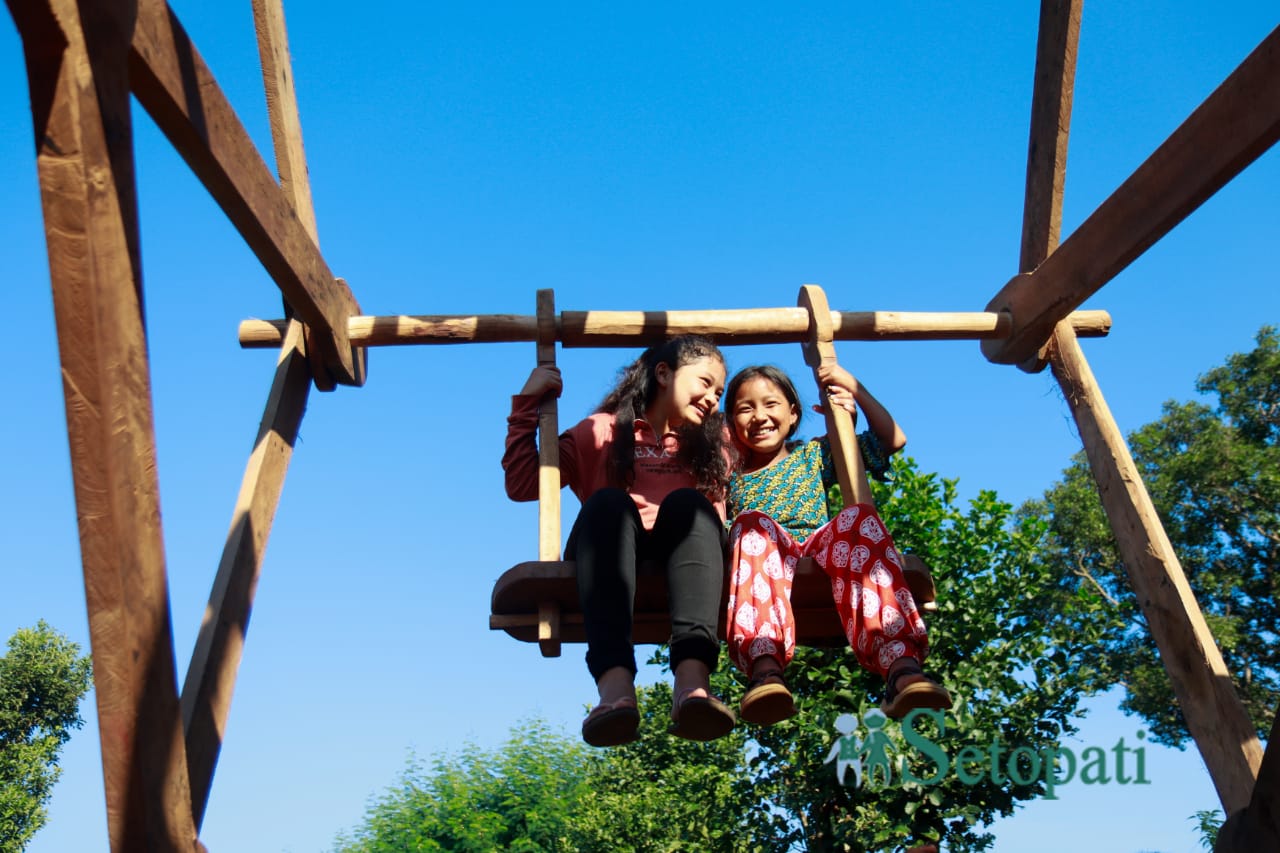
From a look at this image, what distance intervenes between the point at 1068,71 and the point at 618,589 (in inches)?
101

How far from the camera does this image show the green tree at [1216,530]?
16.5 m

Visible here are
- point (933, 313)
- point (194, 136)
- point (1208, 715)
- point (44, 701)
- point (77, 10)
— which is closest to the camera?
point (77, 10)

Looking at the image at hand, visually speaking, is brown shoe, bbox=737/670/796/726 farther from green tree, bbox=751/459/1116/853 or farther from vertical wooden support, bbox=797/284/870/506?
green tree, bbox=751/459/1116/853

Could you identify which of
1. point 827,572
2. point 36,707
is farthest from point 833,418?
point 36,707

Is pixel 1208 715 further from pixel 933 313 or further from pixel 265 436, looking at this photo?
pixel 265 436

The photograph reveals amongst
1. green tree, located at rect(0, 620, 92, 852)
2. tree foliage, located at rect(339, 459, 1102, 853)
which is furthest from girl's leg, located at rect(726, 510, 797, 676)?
green tree, located at rect(0, 620, 92, 852)

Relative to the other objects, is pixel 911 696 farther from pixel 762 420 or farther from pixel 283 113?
pixel 283 113

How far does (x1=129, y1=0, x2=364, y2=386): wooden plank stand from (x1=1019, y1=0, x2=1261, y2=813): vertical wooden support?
2.64 m

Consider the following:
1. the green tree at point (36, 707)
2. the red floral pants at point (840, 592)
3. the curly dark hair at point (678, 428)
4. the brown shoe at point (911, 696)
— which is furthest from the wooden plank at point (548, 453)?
the green tree at point (36, 707)

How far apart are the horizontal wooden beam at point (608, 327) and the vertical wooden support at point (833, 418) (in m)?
0.06

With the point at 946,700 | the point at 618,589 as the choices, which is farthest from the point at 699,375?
the point at 946,700

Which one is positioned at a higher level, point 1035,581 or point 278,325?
point 1035,581

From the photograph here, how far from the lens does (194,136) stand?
129 inches

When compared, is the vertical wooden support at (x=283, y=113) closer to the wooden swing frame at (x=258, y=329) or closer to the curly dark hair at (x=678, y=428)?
the wooden swing frame at (x=258, y=329)
